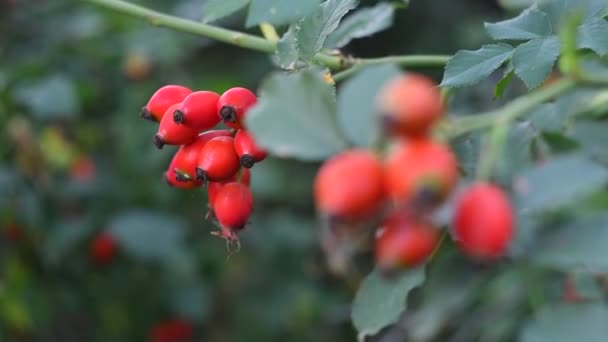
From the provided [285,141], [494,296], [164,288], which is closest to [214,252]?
[164,288]

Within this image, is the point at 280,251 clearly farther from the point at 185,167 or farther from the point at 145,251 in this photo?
the point at 185,167

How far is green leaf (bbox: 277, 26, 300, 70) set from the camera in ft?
4.27

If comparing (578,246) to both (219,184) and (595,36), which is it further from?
(595,36)

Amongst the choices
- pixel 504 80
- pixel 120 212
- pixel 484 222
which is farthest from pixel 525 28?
pixel 120 212

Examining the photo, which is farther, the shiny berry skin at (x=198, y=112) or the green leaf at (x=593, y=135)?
the green leaf at (x=593, y=135)

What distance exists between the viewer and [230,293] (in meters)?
3.53

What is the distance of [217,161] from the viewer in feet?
3.70

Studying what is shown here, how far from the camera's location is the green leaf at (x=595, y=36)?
51.4 inches

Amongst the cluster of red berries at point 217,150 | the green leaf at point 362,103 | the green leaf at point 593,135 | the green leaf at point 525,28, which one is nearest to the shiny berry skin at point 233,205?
the cluster of red berries at point 217,150

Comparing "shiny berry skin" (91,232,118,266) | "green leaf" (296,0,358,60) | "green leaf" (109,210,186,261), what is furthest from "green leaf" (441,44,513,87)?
"shiny berry skin" (91,232,118,266)

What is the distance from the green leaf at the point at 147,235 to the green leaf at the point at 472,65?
68.4 inches

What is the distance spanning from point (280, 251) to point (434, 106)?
2657 millimetres

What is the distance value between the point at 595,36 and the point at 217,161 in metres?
0.61

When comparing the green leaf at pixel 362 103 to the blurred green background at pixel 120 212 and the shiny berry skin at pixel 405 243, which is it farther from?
the blurred green background at pixel 120 212
